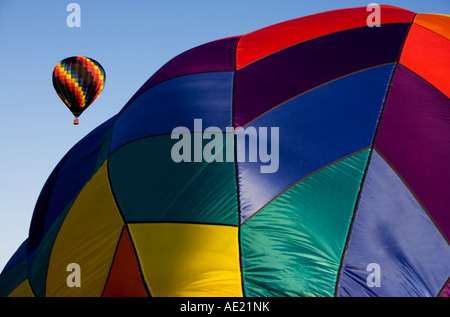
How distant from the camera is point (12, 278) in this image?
7223 millimetres

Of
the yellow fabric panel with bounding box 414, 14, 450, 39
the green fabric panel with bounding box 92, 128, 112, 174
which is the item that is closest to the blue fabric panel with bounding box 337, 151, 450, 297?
the yellow fabric panel with bounding box 414, 14, 450, 39

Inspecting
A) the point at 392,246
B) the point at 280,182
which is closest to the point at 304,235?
the point at 280,182

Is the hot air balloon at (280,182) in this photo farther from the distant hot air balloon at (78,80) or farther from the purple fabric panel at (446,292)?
the distant hot air balloon at (78,80)

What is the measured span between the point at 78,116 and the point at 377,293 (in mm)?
11919

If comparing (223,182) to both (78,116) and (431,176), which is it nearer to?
(431,176)

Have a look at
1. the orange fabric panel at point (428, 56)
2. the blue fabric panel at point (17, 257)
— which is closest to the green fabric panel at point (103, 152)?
the blue fabric panel at point (17, 257)

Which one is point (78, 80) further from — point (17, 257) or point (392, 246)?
point (392, 246)

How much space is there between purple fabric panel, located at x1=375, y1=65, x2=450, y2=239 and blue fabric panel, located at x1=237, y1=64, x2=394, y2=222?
0.13 m

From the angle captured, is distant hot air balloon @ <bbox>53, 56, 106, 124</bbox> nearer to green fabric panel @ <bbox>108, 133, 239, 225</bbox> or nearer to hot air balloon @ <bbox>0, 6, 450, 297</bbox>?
hot air balloon @ <bbox>0, 6, 450, 297</bbox>

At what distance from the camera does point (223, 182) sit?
5.55m

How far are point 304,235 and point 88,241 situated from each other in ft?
6.07

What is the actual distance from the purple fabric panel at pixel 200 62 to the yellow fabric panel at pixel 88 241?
1114 millimetres

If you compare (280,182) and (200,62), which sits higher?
(200,62)
